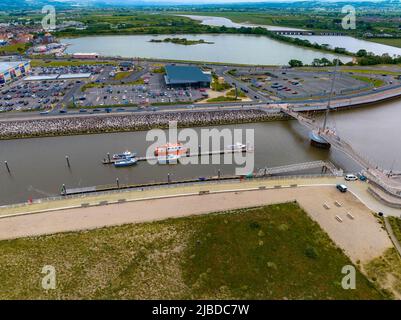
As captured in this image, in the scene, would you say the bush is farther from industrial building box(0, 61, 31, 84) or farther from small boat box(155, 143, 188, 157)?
industrial building box(0, 61, 31, 84)

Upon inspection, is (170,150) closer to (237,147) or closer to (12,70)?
(237,147)

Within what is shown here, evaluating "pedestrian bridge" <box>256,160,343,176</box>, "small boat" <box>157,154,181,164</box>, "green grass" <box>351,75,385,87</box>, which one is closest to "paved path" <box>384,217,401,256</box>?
"pedestrian bridge" <box>256,160,343,176</box>

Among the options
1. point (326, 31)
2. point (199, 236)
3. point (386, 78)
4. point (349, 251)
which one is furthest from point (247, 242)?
point (326, 31)

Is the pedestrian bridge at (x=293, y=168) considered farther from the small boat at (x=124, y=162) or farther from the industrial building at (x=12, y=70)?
the industrial building at (x=12, y=70)

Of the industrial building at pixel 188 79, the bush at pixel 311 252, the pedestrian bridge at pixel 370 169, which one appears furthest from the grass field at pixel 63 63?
the bush at pixel 311 252
